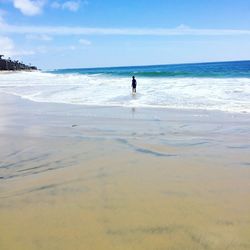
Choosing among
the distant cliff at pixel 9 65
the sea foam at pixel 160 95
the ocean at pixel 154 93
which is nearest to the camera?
the sea foam at pixel 160 95

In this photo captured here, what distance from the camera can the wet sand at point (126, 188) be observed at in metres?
4.10

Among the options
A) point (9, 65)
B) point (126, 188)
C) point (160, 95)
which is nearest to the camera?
point (126, 188)

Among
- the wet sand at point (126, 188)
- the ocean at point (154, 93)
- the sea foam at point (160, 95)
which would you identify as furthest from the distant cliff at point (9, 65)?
the wet sand at point (126, 188)

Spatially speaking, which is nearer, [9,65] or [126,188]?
[126,188]

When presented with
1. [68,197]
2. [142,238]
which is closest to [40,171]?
[68,197]

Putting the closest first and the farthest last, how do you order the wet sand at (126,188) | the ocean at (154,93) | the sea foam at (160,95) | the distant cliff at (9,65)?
the wet sand at (126,188) → the sea foam at (160,95) → the ocean at (154,93) → the distant cliff at (9,65)

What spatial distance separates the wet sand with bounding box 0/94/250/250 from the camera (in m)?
4.10

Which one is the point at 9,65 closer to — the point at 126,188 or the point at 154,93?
the point at 154,93

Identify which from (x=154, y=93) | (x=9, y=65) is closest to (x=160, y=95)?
(x=154, y=93)

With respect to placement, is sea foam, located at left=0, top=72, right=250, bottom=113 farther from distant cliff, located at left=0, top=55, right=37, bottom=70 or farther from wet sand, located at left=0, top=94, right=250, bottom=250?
distant cliff, located at left=0, top=55, right=37, bottom=70

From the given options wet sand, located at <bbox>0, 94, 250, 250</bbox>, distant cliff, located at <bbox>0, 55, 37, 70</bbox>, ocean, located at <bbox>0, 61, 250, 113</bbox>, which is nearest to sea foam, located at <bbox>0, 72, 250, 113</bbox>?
ocean, located at <bbox>0, 61, 250, 113</bbox>

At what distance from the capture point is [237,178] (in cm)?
588

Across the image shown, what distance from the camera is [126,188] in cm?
556

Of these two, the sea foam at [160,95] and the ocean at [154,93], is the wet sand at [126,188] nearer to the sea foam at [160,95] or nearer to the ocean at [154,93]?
the sea foam at [160,95]
